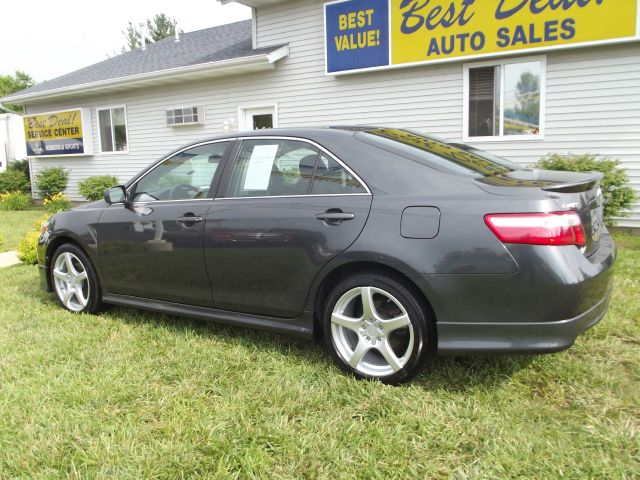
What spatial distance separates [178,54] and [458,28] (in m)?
8.16

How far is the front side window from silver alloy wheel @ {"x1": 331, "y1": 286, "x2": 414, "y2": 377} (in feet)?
4.50

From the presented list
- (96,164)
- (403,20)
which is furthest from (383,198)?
(96,164)

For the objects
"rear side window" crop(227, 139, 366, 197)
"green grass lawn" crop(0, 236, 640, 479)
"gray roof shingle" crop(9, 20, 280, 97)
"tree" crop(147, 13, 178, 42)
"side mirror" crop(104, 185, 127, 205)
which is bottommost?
"green grass lawn" crop(0, 236, 640, 479)

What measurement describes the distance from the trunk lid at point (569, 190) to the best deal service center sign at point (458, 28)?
5.55 metres

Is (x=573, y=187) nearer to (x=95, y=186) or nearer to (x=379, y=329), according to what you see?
(x=379, y=329)

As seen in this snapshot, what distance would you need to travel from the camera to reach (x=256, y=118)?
11.4m

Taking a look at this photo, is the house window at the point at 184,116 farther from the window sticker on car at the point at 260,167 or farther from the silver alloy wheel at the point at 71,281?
the window sticker on car at the point at 260,167

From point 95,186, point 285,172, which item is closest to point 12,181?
point 95,186

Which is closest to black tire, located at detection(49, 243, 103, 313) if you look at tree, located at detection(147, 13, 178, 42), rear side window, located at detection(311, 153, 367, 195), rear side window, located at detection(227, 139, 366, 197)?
rear side window, located at detection(227, 139, 366, 197)

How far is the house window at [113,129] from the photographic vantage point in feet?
45.6

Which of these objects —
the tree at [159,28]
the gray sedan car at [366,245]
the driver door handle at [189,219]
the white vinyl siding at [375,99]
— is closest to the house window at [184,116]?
the white vinyl siding at [375,99]

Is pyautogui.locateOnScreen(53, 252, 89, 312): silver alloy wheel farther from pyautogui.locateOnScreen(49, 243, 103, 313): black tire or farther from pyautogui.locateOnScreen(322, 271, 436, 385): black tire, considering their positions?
pyautogui.locateOnScreen(322, 271, 436, 385): black tire

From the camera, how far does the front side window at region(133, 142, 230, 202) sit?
12.1 ft

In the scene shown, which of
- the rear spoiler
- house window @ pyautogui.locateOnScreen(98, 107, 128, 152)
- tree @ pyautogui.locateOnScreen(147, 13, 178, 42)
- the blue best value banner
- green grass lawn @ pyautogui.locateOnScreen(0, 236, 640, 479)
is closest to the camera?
green grass lawn @ pyautogui.locateOnScreen(0, 236, 640, 479)
